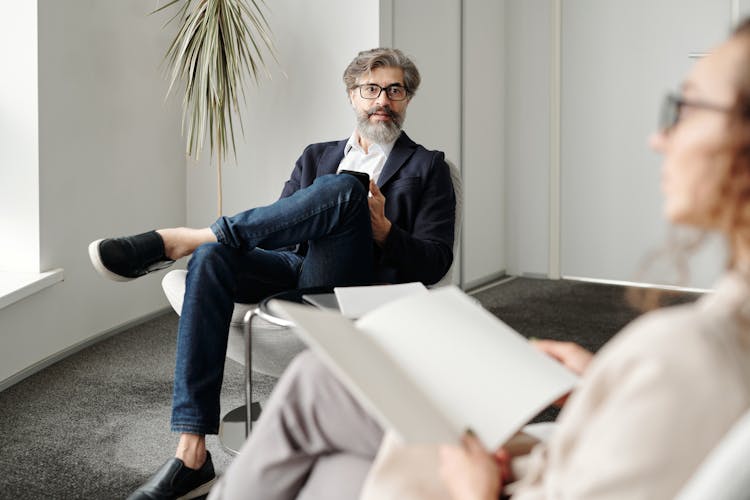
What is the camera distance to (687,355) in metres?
0.72

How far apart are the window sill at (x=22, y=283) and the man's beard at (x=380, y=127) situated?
128 centimetres

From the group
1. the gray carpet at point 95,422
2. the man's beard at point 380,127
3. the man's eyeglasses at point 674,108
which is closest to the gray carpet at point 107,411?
the gray carpet at point 95,422

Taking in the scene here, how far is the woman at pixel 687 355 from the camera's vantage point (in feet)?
2.38

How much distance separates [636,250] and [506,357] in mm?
4038

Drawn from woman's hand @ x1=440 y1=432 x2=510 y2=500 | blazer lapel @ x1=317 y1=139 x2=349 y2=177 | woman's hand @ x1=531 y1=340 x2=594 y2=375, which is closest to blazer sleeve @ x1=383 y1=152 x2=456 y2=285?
blazer lapel @ x1=317 y1=139 x2=349 y2=177

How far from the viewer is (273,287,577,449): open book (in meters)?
0.95

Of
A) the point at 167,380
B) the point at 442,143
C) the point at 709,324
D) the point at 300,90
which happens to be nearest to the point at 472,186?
the point at 442,143

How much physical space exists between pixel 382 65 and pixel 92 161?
1.37 metres

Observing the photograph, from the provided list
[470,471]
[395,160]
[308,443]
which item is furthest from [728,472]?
[395,160]

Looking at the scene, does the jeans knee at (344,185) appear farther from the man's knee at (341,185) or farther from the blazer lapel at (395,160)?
the blazer lapel at (395,160)

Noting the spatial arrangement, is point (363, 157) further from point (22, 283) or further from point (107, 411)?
point (22, 283)

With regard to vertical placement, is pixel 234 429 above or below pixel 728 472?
below

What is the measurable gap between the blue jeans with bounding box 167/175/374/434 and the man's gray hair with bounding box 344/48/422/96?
65 cm

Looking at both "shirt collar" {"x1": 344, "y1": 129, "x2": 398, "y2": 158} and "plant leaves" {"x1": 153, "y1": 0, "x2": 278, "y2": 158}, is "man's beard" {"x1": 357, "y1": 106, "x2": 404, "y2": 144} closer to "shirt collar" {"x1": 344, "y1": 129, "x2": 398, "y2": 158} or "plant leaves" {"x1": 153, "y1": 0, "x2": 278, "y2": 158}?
"shirt collar" {"x1": 344, "y1": 129, "x2": 398, "y2": 158}
